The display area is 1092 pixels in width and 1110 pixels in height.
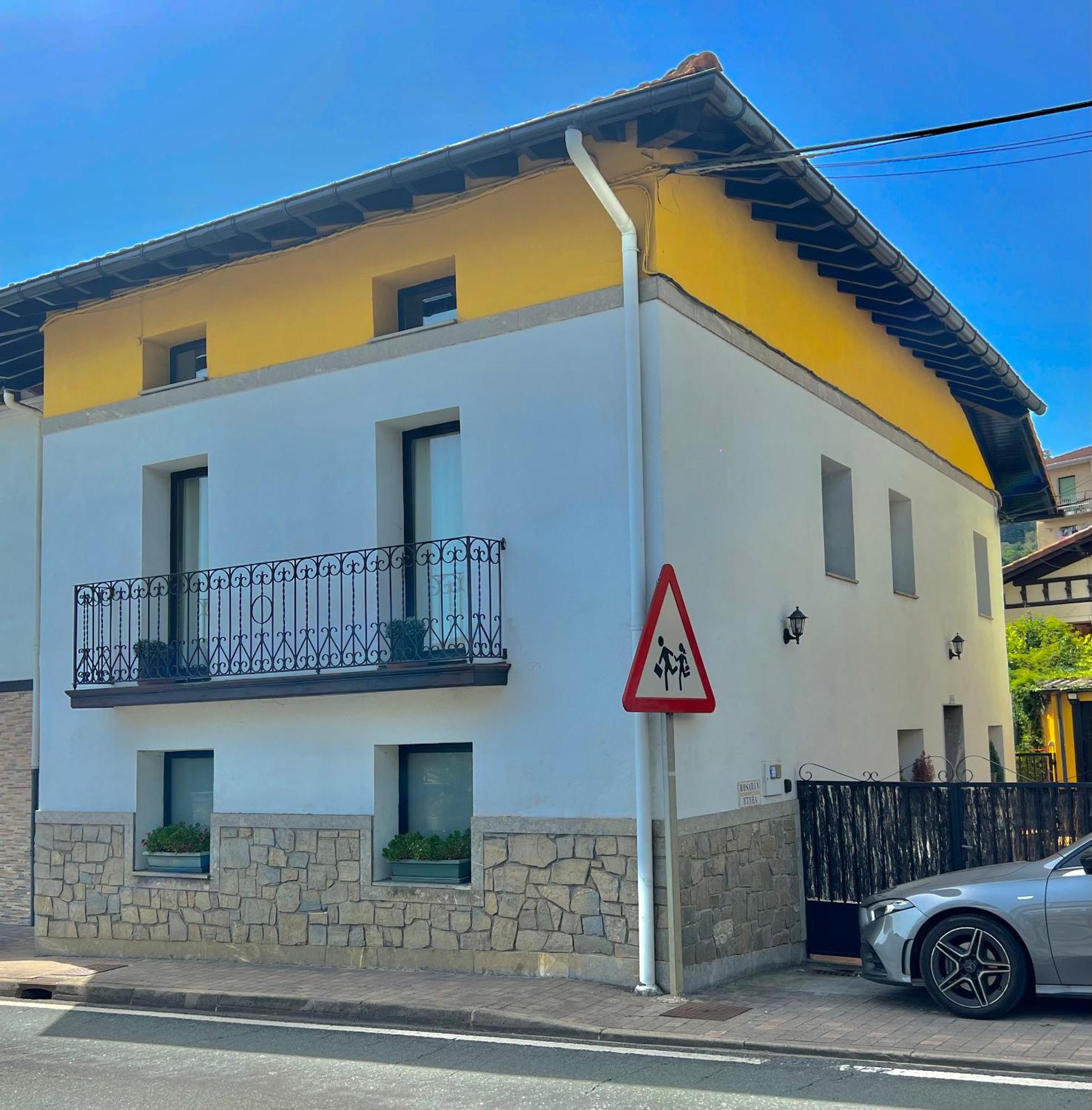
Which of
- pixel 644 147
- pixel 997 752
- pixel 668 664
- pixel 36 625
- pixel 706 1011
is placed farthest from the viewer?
pixel 997 752

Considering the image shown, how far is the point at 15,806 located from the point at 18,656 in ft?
5.87

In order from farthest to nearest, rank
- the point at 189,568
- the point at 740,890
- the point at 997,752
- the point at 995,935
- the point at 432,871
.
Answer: the point at 997,752
the point at 189,568
the point at 432,871
the point at 740,890
the point at 995,935

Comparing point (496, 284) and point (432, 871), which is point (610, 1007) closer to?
point (432, 871)

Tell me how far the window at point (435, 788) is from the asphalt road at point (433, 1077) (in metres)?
2.46

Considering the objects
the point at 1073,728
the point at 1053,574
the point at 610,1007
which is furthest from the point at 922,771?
the point at 1053,574

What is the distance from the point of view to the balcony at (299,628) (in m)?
10.3

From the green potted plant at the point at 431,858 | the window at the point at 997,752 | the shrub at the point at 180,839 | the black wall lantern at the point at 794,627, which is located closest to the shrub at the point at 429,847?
the green potted plant at the point at 431,858

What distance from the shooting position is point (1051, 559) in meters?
23.8

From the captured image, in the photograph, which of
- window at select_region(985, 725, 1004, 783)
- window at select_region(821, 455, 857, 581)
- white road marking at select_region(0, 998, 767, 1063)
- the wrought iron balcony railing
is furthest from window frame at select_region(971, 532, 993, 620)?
white road marking at select_region(0, 998, 767, 1063)

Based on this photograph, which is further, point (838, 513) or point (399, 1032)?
point (838, 513)

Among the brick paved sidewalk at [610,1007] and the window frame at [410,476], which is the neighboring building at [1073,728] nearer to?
the brick paved sidewalk at [610,1007]

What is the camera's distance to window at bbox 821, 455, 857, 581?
43.1 feet

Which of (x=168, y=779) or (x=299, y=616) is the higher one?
(x=299, y=616)

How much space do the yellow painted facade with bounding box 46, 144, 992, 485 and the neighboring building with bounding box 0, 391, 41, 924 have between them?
2089 millimetres
